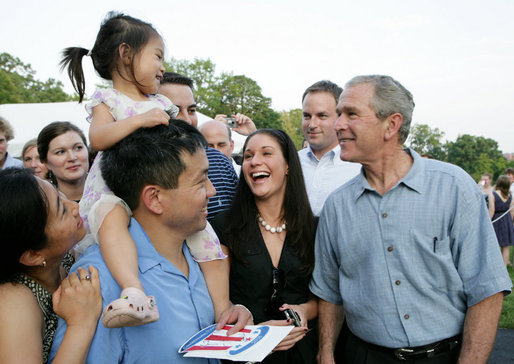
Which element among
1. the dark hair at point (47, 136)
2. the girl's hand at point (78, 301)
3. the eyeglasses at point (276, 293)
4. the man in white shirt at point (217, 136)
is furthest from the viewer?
the man in white shirt at point (217, 136)

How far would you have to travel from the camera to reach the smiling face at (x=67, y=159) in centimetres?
409

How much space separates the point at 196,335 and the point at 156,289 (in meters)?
0.31

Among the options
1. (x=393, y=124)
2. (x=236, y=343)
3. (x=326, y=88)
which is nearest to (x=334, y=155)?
(x=326, y=88)

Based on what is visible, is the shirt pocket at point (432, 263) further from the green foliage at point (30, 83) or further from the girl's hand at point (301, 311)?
the green foliage at point (30, 83)

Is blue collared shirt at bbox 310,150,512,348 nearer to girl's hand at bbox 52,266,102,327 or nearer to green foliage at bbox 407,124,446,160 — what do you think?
girl's hand at bbox 52,266,102,327

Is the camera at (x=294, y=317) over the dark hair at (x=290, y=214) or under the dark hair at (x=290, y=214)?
under

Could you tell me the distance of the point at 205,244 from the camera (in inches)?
90.2

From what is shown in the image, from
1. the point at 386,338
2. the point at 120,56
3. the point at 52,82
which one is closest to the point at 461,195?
the point at 386,338

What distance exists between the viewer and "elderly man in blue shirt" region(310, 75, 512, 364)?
2.23m

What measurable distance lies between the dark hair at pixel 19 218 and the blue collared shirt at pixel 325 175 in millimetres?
2574

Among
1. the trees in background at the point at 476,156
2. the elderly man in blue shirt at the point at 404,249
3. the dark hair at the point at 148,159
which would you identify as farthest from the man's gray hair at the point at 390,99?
the trees in background at the point at 476,156

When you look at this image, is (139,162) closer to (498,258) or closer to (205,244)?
(205,244)

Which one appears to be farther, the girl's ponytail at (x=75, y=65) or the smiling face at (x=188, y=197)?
the girl's ponytail at (x=75, y=65)

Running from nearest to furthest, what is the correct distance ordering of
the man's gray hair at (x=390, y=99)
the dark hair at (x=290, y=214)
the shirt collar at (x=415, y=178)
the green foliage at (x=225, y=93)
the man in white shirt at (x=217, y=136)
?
1. the shirt collar at (x=415, y=178)
2. the man's gray hair at (x=390, y=99)
3. the dark hair at (x=290, y=214)
4. the man in white shirt at (x=217, y=136)
5. the green foliage at (x=225, y=93)
